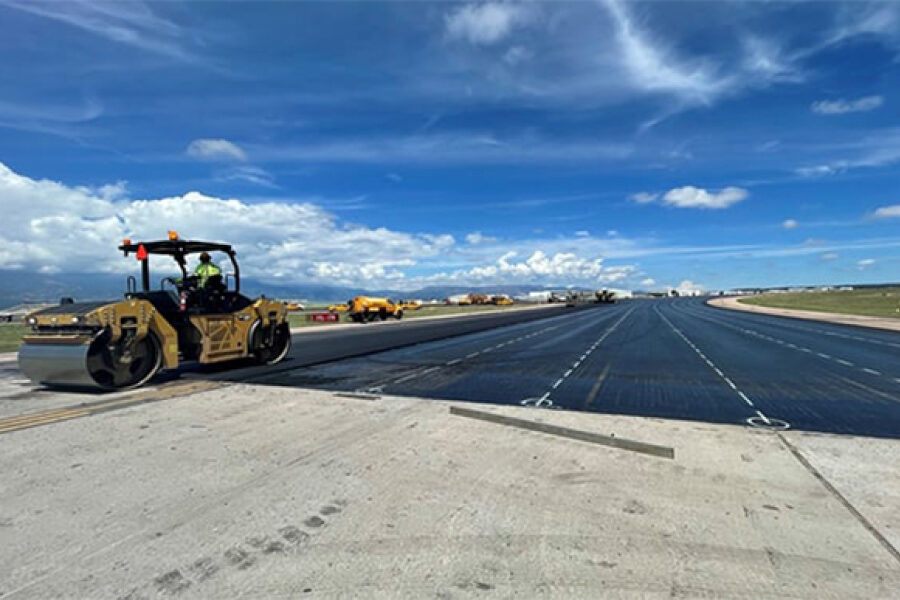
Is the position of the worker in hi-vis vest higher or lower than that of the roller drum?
higher

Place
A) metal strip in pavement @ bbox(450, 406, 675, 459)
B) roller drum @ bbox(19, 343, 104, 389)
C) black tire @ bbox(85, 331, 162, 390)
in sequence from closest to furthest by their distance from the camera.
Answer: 1. metal strip in pavement @ bbox(450, 406, 675, 459)
2. roller drum @ bbox(19, 343, 104, 389)
3. black tire @ bbox(85, 331, 162, 390)

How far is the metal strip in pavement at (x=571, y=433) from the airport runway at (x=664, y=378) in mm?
1464

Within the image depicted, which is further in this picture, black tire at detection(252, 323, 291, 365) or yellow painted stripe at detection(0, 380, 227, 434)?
black tire at detection(252, 323, 291, 365)

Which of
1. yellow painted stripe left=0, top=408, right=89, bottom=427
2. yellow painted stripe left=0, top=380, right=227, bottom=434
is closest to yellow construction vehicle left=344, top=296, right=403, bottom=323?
yellow painted stripe left=0, top=380, right=227, bottom=434

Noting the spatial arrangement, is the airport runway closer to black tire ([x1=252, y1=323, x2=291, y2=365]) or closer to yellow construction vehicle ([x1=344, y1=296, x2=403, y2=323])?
black tire ([x1=252, y1=323, x2=291, y2=365])

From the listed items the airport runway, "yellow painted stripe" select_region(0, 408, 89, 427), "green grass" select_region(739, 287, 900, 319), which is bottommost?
the airport runway

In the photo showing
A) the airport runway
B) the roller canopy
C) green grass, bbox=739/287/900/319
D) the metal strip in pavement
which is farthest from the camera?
green grass, bbox=739/287/900/319

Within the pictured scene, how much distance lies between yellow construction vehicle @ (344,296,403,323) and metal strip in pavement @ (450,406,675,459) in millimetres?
32658

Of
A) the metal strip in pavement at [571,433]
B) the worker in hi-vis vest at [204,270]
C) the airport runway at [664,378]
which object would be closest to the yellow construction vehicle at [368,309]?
the airport runway at [664,378]

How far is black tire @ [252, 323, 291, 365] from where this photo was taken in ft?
44.0

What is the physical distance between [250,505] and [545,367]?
405 inches

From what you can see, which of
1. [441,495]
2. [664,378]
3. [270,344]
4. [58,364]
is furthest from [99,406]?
[664,378]

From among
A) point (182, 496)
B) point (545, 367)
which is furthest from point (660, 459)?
point (545, 367)

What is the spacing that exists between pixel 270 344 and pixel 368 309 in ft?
88.6
